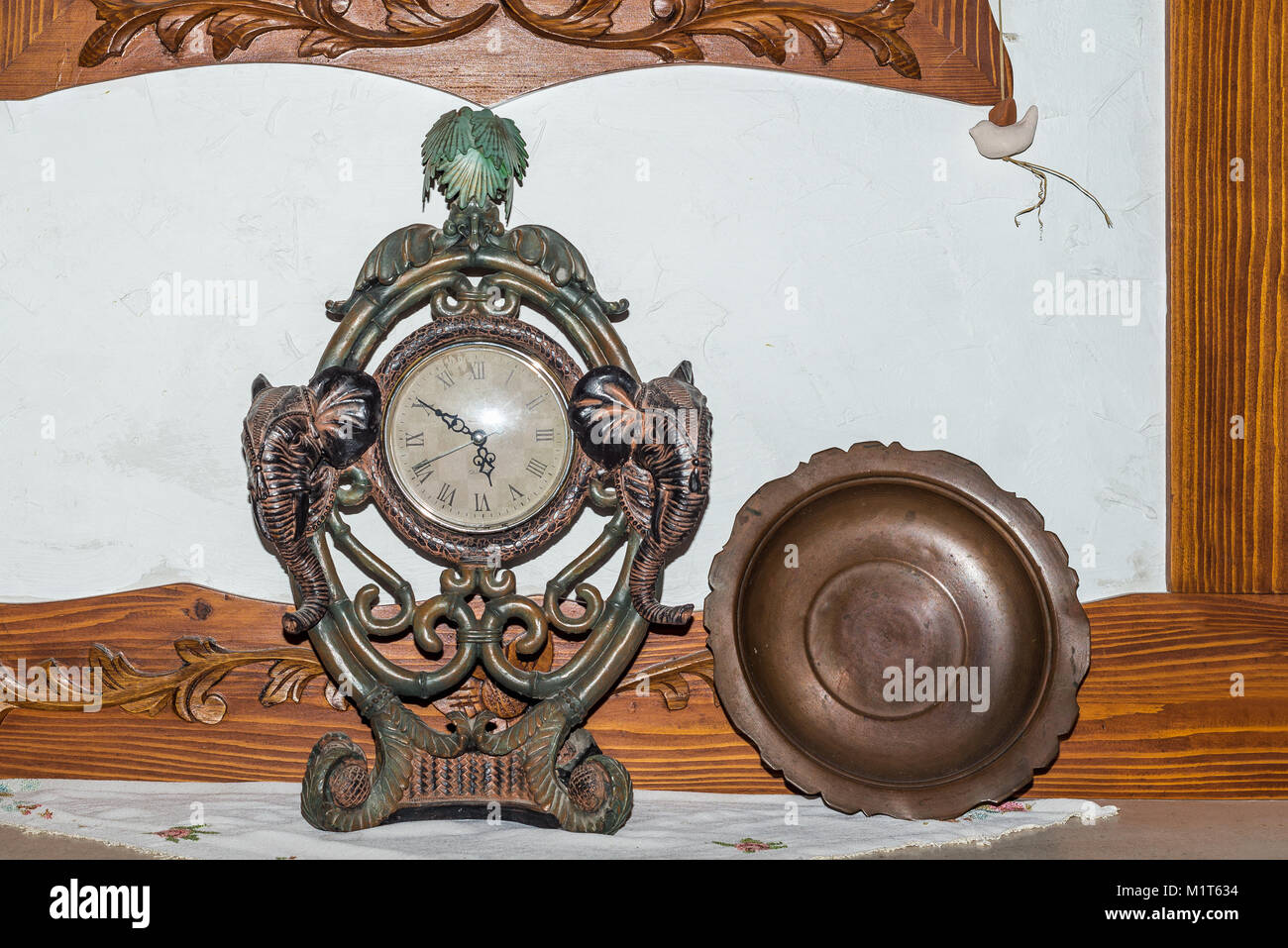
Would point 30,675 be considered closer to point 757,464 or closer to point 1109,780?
point 757,464

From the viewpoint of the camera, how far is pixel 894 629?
144cm

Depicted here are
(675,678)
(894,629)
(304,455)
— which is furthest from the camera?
(675,678)

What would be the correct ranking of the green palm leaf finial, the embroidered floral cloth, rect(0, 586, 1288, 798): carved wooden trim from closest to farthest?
the embroidered floral cloth
the green palm leaf finial
rect(0, 586, 1288, 798): carved wooden trim

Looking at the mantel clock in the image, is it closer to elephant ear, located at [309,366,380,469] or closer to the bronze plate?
elephant ear, located at [309,366,380,469]

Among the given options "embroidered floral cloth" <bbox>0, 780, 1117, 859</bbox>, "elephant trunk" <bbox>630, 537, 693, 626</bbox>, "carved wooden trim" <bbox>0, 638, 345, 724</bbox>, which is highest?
"elephant trunk" <bbox>630, 537, 693, 626</bbox>

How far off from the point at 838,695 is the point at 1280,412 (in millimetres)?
737

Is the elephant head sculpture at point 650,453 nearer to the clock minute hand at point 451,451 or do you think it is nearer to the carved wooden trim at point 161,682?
the clock minute hand at point 451,451

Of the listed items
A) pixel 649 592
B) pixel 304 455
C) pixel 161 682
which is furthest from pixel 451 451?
pixel 161 682

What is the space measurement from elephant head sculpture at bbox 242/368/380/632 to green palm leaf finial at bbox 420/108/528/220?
0.89 feet

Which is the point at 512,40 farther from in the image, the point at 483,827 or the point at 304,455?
the point at 483,827

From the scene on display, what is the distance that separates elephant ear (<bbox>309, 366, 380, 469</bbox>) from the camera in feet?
4.39

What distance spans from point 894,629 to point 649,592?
331 mm

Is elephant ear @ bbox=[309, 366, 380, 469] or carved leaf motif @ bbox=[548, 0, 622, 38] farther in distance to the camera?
carved leaf motif @ bbox=[548, 0, 622, 38]

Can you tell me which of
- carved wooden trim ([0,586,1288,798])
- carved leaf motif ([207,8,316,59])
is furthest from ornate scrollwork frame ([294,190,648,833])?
carved leaf motif ([207,8,316,59])
